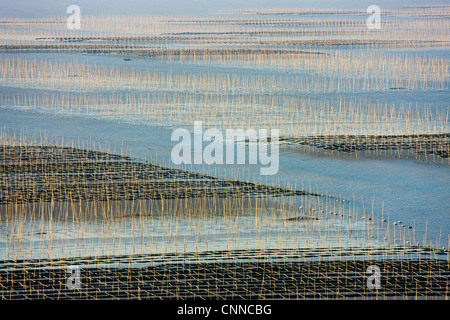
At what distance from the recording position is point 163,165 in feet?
37.3

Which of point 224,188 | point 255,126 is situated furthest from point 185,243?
point 255,126

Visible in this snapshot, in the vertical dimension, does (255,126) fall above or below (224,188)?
above

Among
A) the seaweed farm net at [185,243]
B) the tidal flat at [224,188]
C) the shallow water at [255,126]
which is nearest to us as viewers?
the seaweed farm net at [185,243]

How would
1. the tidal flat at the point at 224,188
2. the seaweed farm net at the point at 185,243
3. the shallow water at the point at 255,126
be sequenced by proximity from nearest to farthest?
the seaweed farm net at the point at 185,243
the tidal flat at the point at 224,188
the shallow water at the point at 255,126

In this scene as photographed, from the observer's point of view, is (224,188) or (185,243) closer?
(185,243)

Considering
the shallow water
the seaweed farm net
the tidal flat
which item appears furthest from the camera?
the shallow water

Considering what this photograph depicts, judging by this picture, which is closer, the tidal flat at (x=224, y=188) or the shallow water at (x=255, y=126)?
the tidal flat at (x=224, y=188)

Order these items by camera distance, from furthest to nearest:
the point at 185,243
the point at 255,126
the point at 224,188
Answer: the point at 255,126 < the point at 224,188 < the point at 185,243

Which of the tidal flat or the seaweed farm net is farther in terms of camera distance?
the tidal flat

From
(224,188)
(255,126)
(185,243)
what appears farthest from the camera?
(255,126)

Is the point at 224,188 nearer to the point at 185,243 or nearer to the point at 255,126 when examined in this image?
the point at 185,243

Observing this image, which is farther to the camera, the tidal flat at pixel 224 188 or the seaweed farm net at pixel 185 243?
the tidal flat at pixel 224 188

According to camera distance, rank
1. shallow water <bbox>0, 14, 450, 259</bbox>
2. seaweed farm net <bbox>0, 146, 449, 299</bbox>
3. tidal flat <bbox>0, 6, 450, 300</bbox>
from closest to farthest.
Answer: seaweed farm net <bbox>0, 146, 449, 299</bbox>
tidal flat <bbox>0, 6, 450, 300</bbox>
shallow water <bbox>0, 14, 450, 259</bbox>
